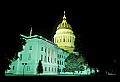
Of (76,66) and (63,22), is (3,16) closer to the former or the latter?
(76,66)

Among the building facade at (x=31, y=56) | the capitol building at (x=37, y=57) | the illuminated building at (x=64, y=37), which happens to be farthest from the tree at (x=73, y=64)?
the illuminated building at (x=64, y=37)

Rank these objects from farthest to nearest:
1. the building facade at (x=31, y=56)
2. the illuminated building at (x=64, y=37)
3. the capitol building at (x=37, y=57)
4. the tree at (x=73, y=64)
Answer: the illuminated building at (x=64, y=37), the tree at (x=73, y=64), the capitol building at (x=37, y=57), the building facade at (x=31, y=56)

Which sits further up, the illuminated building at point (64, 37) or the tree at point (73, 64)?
the illuminated building at point (64, 37)

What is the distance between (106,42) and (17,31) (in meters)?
10.6

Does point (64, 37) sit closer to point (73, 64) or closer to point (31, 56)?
point (73, 64)

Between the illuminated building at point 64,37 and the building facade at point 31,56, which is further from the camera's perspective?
the illuminated building at point 64,37

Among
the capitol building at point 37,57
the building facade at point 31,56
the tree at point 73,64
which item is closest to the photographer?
the building facade at point 31,56

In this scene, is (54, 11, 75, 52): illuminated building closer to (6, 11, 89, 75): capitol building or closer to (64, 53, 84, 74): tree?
(6, 11, 89, 75): capitol building

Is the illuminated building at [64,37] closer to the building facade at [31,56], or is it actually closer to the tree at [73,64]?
the tree at [73,64]

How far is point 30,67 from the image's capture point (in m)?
60.1

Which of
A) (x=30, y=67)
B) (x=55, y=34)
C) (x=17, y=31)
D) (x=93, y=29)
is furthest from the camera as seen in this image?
(x=55, y=34)

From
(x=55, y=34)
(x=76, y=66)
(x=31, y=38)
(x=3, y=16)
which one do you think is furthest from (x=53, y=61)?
(x=3, y=16)

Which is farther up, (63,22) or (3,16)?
(63,22)

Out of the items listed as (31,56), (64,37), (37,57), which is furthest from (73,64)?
(64,37)
